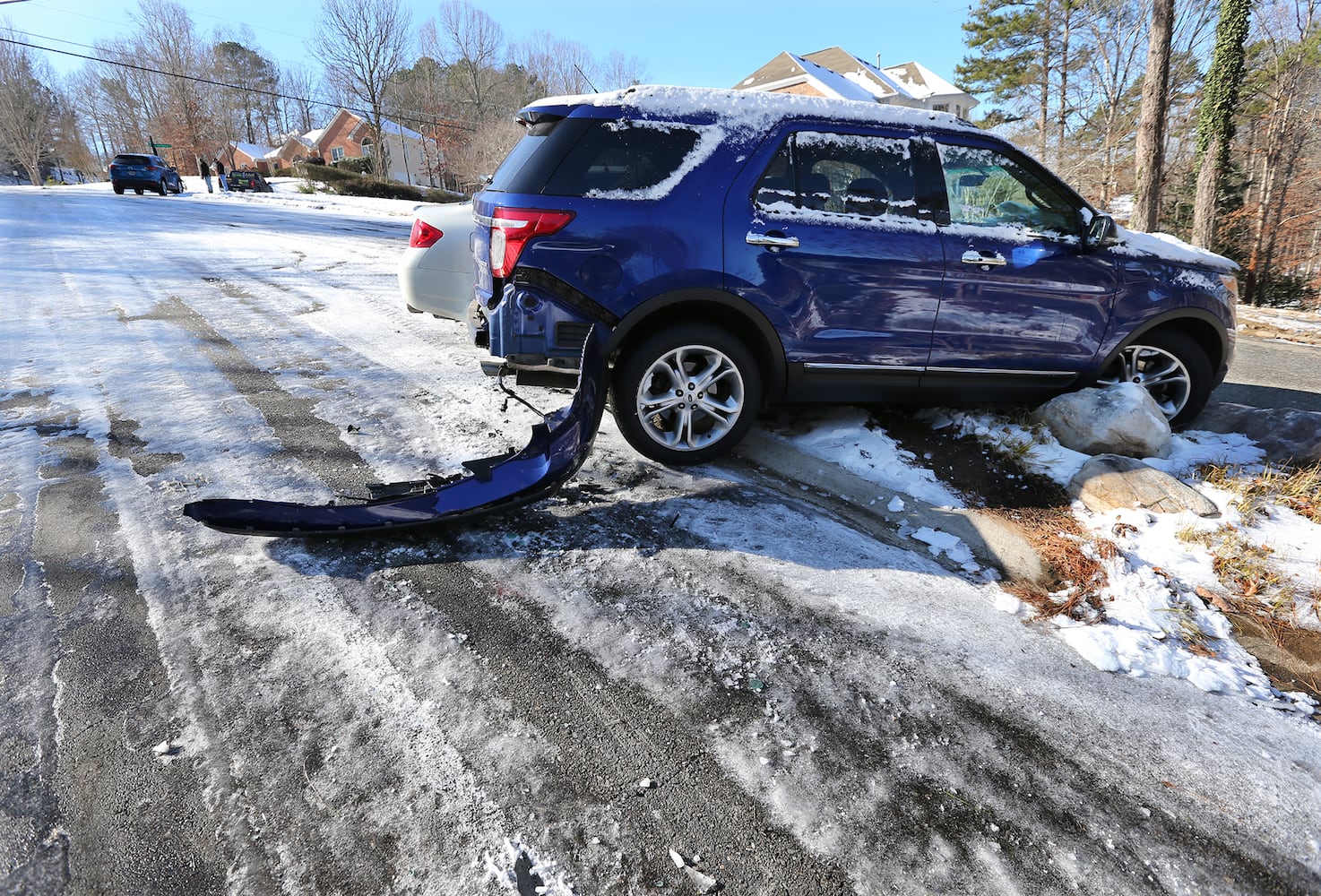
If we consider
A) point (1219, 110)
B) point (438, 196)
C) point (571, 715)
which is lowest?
point (571, 715)

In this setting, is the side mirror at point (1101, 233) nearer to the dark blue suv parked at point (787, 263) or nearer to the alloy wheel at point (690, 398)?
the dark blue suv parked at point (787, 263)

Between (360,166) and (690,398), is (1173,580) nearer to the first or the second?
(690,398)

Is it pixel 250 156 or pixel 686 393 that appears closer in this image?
pixel 686 393

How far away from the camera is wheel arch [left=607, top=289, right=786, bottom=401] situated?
3787 mm

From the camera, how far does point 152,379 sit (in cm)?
527

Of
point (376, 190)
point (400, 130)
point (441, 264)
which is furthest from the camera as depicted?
point (400, 130)

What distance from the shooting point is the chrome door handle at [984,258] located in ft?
13.4

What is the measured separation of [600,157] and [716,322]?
1.12m

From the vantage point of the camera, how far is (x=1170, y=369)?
4.70 meters

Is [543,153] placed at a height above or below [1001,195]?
above

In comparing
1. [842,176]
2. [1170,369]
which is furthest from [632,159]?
[1170,369]

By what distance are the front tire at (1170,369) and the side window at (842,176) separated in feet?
6.59

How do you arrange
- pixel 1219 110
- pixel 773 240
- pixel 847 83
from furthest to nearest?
pixel 847 83 < pixel 1219 110 < pixel 773 240

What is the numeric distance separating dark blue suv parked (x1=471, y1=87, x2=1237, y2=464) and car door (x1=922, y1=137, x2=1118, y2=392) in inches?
0.5
